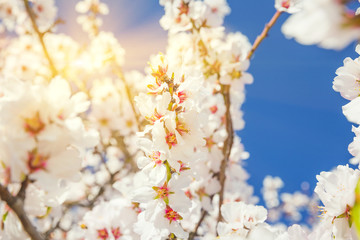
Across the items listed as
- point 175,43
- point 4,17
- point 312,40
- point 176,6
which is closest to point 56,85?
point 312,40

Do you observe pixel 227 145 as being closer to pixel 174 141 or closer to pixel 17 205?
pixel 174 141

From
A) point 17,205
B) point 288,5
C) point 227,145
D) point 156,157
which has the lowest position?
point 17,205

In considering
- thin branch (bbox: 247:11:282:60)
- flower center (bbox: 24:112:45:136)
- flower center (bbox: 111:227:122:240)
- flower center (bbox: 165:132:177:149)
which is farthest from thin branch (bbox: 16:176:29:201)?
thin branch (bbox: 247:11:282:60)

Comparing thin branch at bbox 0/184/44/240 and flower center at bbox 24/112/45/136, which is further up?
flower center at bbox 24/112/45/136

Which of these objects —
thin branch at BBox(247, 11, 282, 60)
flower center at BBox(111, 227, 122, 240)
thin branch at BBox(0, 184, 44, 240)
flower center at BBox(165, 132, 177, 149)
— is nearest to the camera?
thin branch at BBox(0, 184, 44, 240)

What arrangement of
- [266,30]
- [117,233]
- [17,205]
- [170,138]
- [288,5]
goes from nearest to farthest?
[17,205] < [170,138] < [117,233] < [288,5] < [266,30]

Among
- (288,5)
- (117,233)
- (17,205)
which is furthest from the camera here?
(288,5)

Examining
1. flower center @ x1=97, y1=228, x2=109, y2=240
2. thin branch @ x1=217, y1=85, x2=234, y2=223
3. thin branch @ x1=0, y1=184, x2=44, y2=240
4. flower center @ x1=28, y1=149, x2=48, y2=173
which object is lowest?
thin branch @ x1=0, y1=184, x2=44, y2=240

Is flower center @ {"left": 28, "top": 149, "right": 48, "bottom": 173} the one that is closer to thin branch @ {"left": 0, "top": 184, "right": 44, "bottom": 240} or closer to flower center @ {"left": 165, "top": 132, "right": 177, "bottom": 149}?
thin branch @ {"left": 0, "top": 184, "right": 44, "bottom": 240}

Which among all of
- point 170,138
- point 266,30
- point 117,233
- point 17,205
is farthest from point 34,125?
point 266,30

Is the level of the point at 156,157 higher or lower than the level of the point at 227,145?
lower

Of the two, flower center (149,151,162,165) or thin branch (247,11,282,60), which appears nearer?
flower center (149,151,162,165)

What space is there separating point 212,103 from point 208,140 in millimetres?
477

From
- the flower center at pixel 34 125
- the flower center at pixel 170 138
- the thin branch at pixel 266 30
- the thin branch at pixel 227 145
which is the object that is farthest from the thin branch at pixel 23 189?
the thin branch at pixel 266 30
